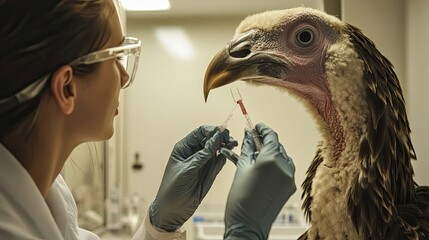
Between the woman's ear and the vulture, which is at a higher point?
the woman's ear

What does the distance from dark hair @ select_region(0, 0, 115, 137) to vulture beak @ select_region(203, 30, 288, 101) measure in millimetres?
309

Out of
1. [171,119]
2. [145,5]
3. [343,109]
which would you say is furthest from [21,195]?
[171,119]

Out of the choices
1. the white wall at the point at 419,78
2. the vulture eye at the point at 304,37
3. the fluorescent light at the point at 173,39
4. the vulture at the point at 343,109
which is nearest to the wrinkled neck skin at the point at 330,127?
the vulture at the point at 343,109

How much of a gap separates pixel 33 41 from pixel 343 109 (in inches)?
22.7

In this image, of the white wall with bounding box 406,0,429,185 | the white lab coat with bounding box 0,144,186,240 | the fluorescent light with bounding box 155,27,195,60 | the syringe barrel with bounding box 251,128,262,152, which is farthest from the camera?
the fluorescent light with bounding box 155,27,195,60

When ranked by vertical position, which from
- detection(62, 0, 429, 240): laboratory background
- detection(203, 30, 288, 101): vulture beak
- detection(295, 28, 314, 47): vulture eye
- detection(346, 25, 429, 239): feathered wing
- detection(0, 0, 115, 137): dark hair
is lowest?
detection(62, 0, 429, 240): laboratory background

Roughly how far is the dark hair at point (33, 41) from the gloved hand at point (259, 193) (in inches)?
13.3

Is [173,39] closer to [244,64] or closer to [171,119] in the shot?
[171,119]

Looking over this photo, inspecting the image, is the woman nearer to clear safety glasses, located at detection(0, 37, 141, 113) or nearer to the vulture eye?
clear safety glasses, located at detection(0, 37, 141, 113)

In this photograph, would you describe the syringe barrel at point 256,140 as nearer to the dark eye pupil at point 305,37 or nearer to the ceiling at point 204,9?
the dark eye pupil at point 305,37

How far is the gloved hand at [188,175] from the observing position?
3.36 feet

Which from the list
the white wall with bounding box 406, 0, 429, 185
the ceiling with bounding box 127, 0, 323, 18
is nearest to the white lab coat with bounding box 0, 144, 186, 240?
the white wall with bounding box 406, 0, 429, 185

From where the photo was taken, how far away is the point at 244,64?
3.24 ft

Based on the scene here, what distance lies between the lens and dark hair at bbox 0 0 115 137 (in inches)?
28.6
